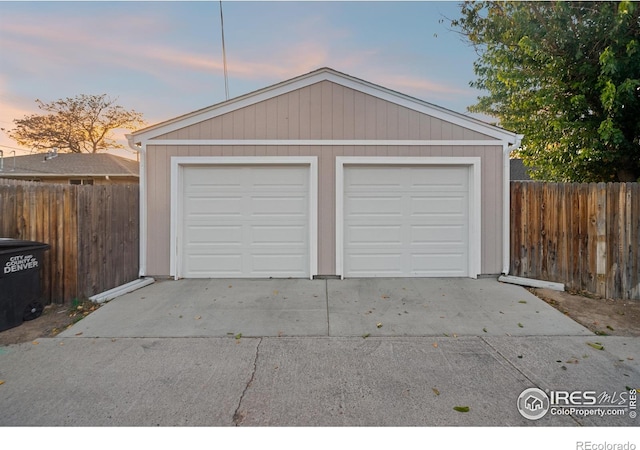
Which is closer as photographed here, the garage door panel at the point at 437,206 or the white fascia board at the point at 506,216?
the white fascia board at the point at 506,216

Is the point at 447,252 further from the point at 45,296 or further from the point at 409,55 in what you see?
the point at 45,296

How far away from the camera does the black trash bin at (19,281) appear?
11.6ft

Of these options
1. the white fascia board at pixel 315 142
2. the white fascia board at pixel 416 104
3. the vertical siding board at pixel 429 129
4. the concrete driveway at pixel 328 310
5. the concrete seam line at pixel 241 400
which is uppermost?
the white fascia board at pixel 416 104

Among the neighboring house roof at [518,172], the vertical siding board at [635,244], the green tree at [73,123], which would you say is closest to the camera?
the vertical siding board at [635,244]

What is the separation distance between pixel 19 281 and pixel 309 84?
16.5ft

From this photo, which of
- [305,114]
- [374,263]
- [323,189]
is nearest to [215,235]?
[323,189]

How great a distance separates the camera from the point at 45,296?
14.0 feet

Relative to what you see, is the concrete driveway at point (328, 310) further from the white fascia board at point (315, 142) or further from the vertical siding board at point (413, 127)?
the vertical siding board at point (413, 127)

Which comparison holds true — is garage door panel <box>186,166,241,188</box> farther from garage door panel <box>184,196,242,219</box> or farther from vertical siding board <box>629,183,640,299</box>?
vertical siding board <box>629,183,640,299</box>

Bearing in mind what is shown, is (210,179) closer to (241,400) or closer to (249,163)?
(249,163)

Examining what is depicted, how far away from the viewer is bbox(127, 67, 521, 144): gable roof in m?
5.44

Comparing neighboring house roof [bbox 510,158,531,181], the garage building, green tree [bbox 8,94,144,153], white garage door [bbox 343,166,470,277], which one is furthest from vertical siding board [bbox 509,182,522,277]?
green tree [bbox 8,94,144,153]

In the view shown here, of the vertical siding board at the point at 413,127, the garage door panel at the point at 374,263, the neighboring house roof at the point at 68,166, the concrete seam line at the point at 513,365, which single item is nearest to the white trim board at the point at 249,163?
the garage door panel at the point at 374,263

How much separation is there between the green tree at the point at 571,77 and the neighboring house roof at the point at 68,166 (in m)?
14.7
